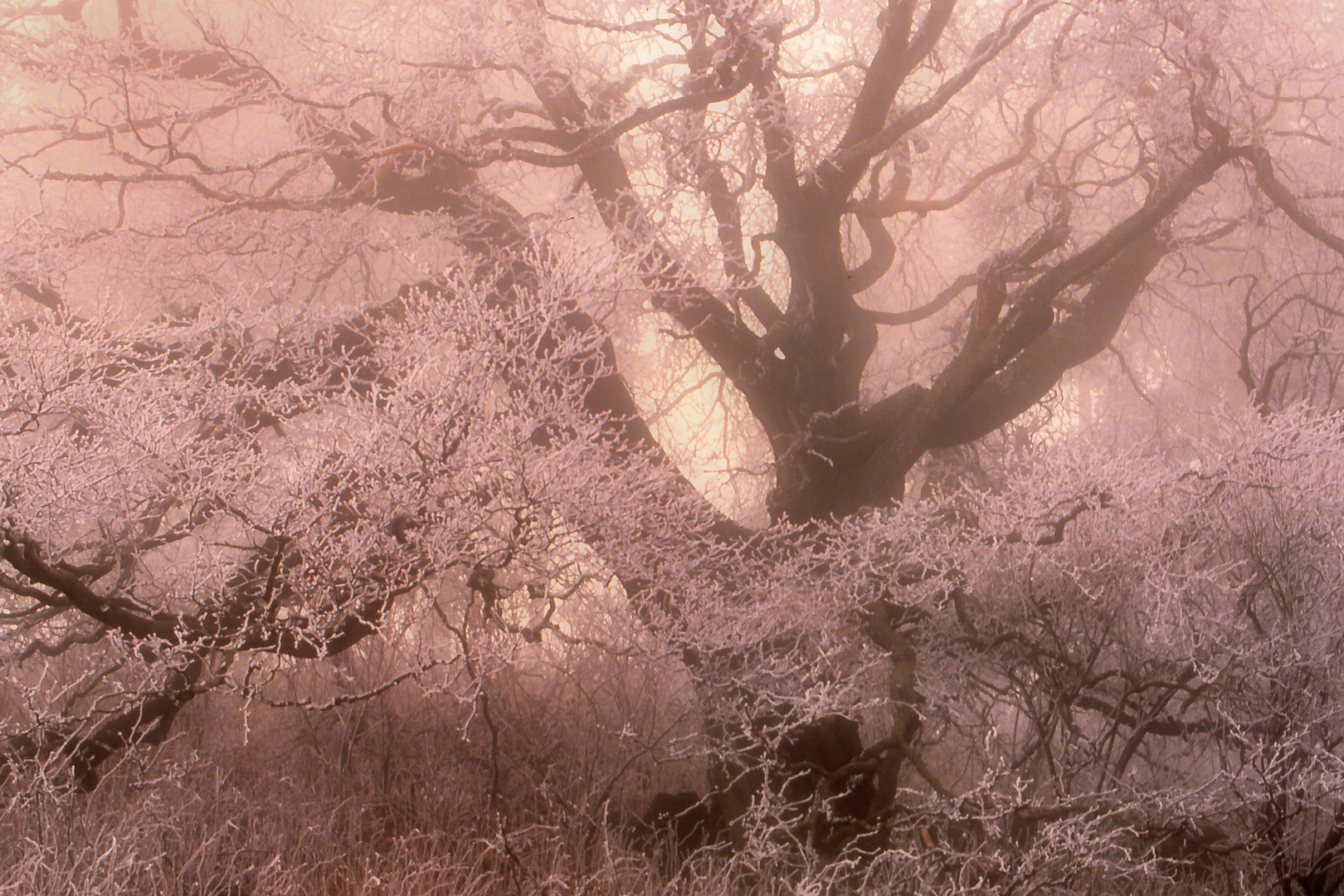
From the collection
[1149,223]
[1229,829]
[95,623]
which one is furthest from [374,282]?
[1229,829]

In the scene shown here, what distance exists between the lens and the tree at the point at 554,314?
4672 millimetres

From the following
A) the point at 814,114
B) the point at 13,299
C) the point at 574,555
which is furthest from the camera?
the point at 814,114

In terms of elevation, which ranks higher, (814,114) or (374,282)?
(814,114)

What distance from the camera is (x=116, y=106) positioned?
722 centimetres

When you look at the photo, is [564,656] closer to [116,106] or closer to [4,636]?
[4,636]

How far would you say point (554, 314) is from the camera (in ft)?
16.9

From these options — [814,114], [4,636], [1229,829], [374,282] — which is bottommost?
[1229,829]

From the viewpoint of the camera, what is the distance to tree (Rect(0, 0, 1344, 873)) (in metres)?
4.67

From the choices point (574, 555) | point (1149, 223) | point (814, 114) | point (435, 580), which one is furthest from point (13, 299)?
point (1149, 223)

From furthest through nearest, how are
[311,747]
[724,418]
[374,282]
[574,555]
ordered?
[724,418]
[374,282]
[311,747]
[574,555]

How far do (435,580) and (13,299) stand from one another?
358cm

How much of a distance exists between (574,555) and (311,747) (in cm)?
248

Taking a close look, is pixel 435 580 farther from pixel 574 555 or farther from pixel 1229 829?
pixel 1229 829

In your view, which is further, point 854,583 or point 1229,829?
point 1229,829
